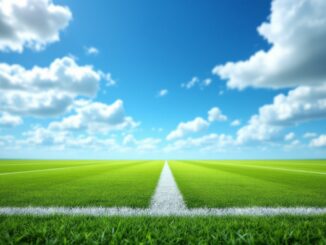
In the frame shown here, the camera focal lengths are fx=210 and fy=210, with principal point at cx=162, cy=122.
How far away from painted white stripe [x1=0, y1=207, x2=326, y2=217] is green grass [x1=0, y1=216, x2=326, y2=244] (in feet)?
2.60

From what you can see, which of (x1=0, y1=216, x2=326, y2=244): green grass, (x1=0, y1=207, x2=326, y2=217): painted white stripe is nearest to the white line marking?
(x1=0, y1=207, x2=326, y2=217): painted white stripe

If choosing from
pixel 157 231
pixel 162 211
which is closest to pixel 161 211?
pixel 162 211

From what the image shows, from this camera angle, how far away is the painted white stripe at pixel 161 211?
4785mm

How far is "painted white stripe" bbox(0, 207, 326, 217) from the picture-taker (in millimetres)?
4785

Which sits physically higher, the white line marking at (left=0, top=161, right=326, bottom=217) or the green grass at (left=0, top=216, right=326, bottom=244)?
the green grass at (left=0, top=216, right=326, bottom=244)

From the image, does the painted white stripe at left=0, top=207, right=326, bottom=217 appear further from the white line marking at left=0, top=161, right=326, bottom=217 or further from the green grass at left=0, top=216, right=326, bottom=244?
the green grass at left=0, top=216, right=326, bottom=244

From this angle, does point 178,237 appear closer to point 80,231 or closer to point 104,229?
point 104,229

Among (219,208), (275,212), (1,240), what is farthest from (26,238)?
(275,212)

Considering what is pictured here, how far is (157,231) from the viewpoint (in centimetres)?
337

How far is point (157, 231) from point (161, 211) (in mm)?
1820

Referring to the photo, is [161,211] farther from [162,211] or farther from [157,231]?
[157,231]

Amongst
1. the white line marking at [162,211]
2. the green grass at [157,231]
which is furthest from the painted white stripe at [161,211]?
the green grass at [157,231]

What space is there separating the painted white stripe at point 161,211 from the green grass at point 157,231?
0.79m

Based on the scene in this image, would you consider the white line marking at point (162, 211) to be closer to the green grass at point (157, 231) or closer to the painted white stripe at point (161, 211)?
the painted white stripe at point (161, 211)
